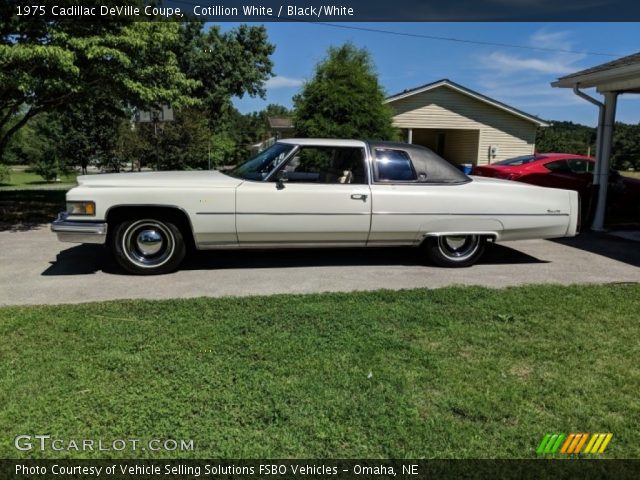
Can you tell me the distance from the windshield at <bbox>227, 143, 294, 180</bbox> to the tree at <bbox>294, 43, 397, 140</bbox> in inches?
229

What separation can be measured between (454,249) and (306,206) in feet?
6.86

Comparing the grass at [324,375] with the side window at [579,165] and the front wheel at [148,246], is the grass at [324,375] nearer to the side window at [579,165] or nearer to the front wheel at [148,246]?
the front wheel at [148,246]

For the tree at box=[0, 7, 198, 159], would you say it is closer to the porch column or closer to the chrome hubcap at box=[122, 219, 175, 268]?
the chrome hubcap at box=[122, 219, 175, 268]

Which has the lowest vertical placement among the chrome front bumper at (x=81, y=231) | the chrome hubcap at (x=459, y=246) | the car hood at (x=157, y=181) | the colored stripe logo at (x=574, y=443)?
the colored stripe logo at (x=574, y=443)

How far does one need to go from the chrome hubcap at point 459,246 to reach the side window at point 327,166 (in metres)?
1.36

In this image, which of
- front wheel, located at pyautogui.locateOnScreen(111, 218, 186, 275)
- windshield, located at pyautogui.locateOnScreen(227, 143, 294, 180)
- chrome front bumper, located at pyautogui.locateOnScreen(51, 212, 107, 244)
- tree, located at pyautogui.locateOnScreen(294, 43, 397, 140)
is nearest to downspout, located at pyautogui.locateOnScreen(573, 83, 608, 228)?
tree, located at pyautogui.locateOnScreen(294, 43, 397, 140)

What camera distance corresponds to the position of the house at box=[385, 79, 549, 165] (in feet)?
70.5

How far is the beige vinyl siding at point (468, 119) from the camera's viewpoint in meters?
21.6

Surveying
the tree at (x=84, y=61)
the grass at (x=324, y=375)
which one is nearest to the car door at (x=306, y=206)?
the grass at (x=324, y=375)

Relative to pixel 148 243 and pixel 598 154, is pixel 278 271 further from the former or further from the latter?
pixel 598 154

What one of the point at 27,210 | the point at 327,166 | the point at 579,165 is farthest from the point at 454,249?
the point at 27,210

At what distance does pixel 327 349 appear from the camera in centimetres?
371

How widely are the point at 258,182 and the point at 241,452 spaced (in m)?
3.79

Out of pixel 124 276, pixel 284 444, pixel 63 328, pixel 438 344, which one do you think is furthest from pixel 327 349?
pixel 124 276
